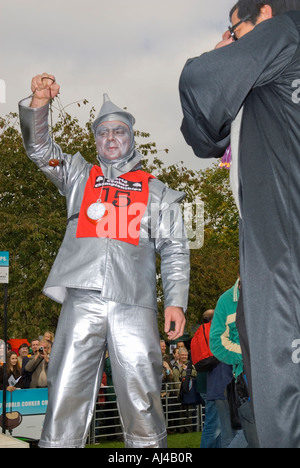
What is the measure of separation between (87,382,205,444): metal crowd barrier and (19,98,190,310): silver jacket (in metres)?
6.63

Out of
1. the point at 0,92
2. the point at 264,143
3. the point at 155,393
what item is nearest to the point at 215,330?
the point at 155,393

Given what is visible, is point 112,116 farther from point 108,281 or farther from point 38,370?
point 38,370

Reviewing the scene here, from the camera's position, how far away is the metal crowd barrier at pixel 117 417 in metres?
10.1

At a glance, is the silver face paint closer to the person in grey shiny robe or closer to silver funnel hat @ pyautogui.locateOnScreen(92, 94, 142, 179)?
silver funnel hat @ pyautogui.locateOnScreen(92, 94, 142, 179)

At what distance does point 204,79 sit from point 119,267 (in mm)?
1654

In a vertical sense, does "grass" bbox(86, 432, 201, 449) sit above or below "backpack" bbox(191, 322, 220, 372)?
below

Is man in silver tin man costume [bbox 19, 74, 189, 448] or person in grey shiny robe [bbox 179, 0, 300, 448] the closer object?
person in grey shiny robe [bbox 179, 0, 300, 448]

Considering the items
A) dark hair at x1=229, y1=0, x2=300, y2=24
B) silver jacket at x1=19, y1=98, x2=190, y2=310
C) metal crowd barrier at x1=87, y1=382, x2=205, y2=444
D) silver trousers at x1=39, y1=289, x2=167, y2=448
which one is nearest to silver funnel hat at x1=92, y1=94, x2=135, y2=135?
silver jacket at x1=19, y1=98, x2=190, y2=310

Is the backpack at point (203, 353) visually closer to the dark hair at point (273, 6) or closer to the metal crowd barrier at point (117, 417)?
the metal crowd barrier at point (117, 417)

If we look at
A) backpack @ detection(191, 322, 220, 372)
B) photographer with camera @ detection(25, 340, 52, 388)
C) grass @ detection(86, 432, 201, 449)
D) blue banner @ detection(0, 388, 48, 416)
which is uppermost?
backpack @ detection(191, 322, 220, 372)

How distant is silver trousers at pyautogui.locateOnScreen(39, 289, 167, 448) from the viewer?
3053 mm

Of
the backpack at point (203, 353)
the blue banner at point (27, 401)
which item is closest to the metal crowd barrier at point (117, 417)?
the blue banner at point (27, 401)

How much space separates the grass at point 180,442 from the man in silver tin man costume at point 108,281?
606 centimetres
